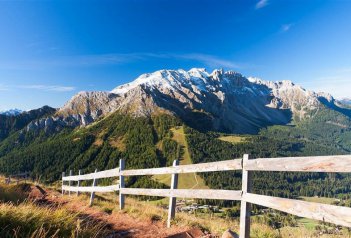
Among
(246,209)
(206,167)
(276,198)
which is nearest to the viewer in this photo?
(276,198)

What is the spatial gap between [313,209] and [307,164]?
32.8 inches

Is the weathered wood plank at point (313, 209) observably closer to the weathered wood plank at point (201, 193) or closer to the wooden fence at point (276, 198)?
the wooden fence at point (276, 198)

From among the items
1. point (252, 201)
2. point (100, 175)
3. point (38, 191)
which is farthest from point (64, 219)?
point (38, 191)

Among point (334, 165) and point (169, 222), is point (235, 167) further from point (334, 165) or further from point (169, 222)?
point (169, 222)

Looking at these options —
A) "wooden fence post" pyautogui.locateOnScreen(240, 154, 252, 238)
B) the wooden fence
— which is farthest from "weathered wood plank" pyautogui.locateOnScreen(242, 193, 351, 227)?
"wooden fence post" pyautogui.locateOnScreen(240, 154, 252, 238)

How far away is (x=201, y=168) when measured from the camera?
10062 mm

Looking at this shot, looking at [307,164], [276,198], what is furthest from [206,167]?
[307,164]

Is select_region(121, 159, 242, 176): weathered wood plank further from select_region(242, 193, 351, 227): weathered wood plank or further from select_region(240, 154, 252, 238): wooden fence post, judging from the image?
select_region(242, 193, 351, 227): weathered wood plank

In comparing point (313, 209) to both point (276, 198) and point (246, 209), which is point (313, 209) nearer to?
point (276, 198)

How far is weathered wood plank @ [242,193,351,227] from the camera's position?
480cm

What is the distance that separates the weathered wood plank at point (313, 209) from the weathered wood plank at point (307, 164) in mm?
614

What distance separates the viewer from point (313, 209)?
17.8ft

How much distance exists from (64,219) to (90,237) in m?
1.02

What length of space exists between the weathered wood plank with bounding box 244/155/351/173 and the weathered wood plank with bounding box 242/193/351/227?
2.02 ft
